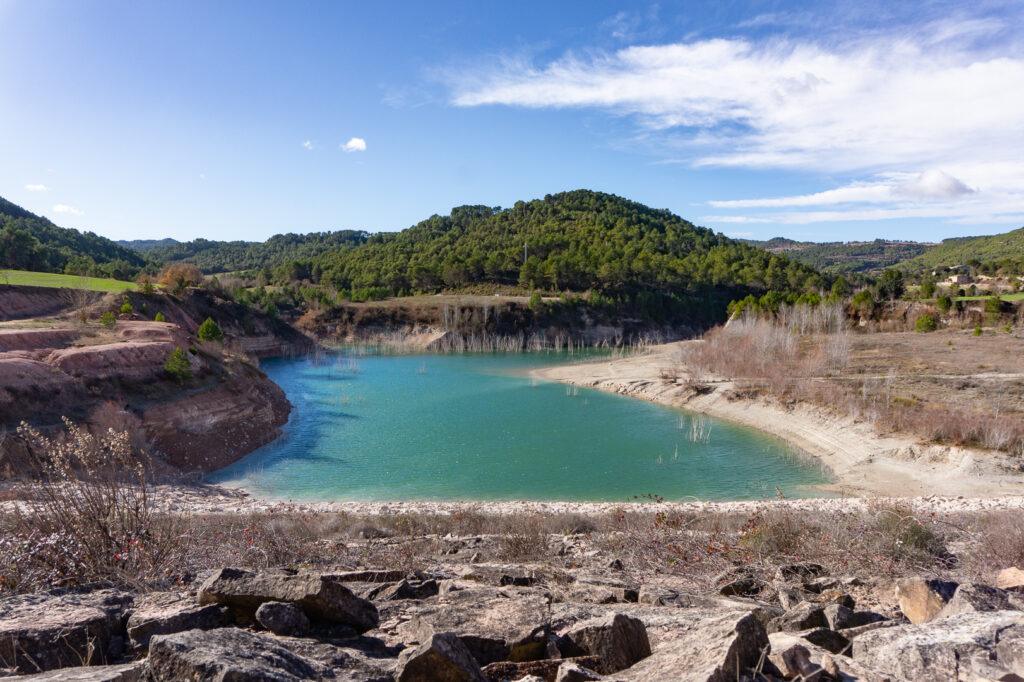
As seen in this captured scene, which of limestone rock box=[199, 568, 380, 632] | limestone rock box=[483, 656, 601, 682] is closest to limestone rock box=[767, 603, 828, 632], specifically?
limestone rock box=[483, 656, 601, 682]

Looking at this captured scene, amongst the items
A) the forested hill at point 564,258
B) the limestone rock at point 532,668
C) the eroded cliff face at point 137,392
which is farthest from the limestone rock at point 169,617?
the forested hill at point 564,258

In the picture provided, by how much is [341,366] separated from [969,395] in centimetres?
4629

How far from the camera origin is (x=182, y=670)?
Result: 322cm

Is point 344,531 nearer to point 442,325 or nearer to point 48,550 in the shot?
point 48,550

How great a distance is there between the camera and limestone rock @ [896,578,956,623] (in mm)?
6258

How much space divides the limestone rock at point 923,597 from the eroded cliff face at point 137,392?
22228 millimetres

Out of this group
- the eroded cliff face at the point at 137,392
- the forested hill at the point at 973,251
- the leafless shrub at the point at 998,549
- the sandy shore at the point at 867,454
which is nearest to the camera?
the leafless shrub at the point at 998,549

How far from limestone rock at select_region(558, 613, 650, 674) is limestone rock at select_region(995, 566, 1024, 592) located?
573 centimetres

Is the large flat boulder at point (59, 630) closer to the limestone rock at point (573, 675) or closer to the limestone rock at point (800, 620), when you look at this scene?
the limestone rock at point (573, 675)

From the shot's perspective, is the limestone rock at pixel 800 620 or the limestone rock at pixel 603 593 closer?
the limestone rock at pixel 800 620

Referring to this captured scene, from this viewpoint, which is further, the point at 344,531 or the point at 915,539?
the point at 344,531

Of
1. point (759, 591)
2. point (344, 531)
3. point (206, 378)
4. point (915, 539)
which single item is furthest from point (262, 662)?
point (206, 378)

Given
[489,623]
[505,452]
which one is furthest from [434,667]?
[505,452]

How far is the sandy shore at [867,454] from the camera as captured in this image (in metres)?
20.9
